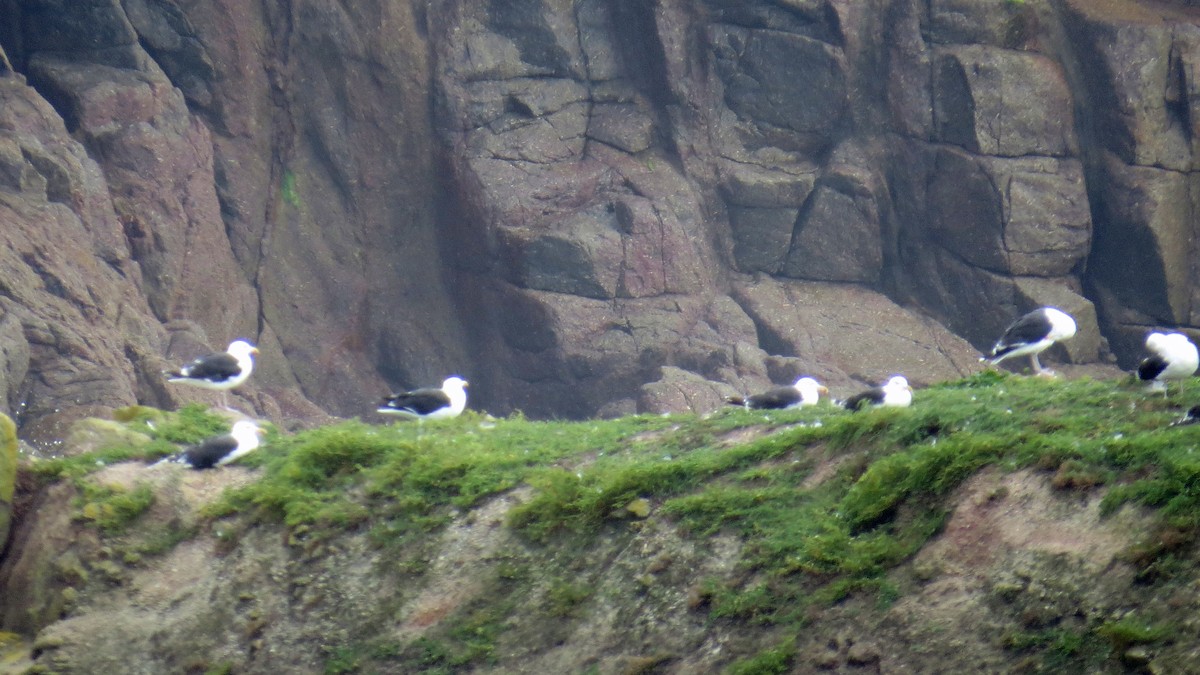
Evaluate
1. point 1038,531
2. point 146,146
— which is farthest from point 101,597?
point 146,146

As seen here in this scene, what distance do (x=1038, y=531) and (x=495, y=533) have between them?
3855mm

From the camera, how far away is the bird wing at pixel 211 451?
9.27 metres

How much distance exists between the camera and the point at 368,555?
8.11 meters

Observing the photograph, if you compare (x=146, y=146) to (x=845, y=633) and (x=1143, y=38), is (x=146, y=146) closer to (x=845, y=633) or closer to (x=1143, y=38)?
(x=845, y=633)

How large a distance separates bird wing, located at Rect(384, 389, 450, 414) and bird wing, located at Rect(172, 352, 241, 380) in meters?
2.47

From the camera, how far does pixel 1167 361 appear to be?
288 inches

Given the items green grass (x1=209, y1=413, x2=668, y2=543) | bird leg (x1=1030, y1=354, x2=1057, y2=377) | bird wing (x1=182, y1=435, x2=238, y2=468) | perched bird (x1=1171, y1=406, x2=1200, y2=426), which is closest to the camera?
perched bird (x1=1171, y1=406, x2=1200, y2=426)

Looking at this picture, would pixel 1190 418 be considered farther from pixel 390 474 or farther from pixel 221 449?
pixel 221 449

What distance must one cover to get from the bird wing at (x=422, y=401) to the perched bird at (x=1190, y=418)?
7583 millimetres

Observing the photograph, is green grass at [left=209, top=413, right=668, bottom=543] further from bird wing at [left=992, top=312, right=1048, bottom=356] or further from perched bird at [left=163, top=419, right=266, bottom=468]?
bird wing at [left=992, top=312, right=1048, bottom=356]

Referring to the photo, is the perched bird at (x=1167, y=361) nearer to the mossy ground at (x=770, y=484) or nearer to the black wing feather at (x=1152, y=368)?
the black wing feather at (x=1152, y=368)

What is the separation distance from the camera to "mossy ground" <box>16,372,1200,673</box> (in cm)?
594

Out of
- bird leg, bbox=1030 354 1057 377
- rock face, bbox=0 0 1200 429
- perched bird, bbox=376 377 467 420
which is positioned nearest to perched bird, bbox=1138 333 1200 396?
bird leg, bbox=1030 354 1057 377

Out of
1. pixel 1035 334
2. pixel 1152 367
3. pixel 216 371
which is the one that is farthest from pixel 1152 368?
pixel 216 371
